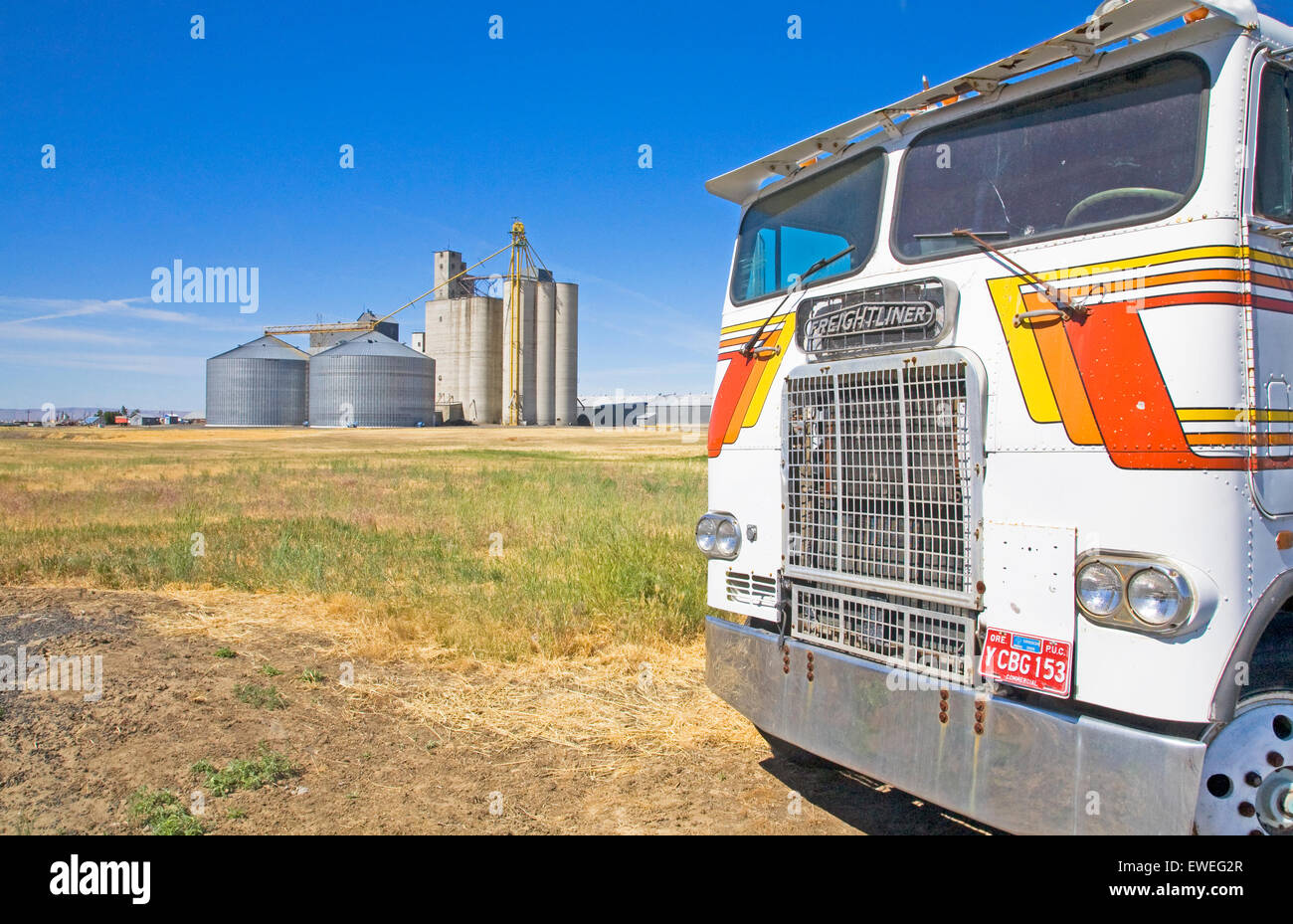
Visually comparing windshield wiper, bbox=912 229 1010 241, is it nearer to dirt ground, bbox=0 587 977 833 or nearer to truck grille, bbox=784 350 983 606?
truck grille, bbox=784 350 983 606

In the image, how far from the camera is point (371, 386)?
75.4 m

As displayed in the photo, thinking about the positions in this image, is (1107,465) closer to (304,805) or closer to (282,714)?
(304,805)

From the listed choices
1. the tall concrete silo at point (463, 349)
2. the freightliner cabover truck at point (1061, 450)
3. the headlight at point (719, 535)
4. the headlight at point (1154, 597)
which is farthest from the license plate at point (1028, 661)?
the tall concrete silo at point (463, 349)

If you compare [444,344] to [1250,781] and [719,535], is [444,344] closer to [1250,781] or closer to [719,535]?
[719,535]

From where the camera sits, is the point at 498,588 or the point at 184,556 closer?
the point at 498,588

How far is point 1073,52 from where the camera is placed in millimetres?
3256

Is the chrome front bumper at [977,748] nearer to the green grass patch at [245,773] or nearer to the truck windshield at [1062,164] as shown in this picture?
the truck windshield at [1062,164]

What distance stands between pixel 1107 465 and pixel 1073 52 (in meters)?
1.59

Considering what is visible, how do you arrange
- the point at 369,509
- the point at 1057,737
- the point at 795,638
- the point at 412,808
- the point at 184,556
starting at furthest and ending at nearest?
the point at 369,509 → the point at 184,556 → the point at 412,808 → the point at 795,638 → the point at 1057,737

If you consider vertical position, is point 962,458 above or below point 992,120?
below

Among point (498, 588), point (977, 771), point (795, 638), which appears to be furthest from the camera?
point (498, 588)

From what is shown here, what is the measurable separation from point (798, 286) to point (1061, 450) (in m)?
1.63

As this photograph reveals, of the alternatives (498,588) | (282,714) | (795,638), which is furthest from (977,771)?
(498,588)

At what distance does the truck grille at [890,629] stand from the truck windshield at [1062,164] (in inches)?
57.1
